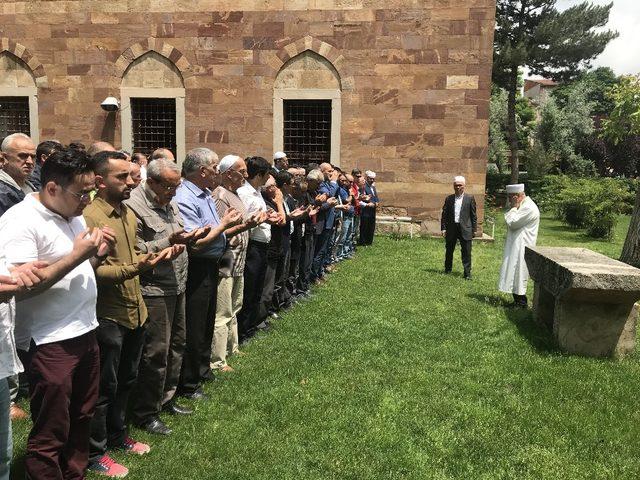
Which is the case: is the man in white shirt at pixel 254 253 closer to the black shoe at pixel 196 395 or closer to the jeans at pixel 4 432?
the black shoe at pixel 196 395

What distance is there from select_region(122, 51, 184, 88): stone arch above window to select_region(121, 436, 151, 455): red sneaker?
11.3m

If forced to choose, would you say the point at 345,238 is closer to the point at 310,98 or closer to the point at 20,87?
the point at 310,98

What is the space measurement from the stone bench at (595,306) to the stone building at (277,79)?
23.7 feet

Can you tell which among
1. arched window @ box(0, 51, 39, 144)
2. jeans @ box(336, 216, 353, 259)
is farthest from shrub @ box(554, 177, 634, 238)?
arched window @ box(0, 51, 39, 144)

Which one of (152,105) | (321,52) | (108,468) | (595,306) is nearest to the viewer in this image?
(108,468)

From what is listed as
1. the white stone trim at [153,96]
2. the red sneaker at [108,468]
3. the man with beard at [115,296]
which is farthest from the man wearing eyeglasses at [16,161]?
the white stone trim at [153,96]

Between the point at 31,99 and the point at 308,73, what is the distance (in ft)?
23.8

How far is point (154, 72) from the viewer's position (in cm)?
1364

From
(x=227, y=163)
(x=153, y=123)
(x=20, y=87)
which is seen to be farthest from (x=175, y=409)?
(x=20, y=87)

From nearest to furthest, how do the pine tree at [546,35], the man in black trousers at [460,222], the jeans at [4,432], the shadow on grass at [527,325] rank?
the jeans at [4,432] < the shadow on grass at [527,325] < the man in black trousers at [460,222] < the pine tree at [546,35]

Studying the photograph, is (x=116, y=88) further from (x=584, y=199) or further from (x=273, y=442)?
(x=584, y=199)

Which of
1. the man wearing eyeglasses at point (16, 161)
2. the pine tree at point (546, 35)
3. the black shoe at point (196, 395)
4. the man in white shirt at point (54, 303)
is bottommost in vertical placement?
the black shoe at point (196, 395)

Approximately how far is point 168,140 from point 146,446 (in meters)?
11.5

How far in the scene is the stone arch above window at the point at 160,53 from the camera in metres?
13.5
